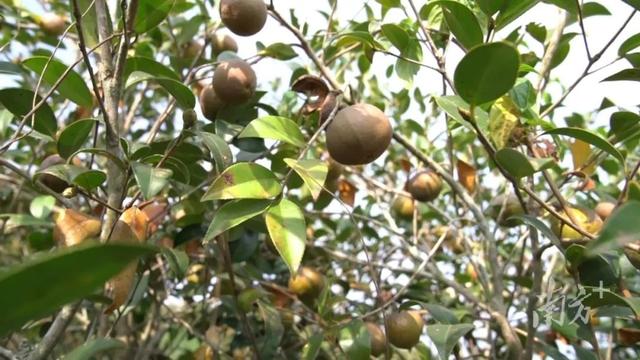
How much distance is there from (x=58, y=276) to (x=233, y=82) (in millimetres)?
912

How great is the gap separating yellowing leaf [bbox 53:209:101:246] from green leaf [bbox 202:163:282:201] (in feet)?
0.83

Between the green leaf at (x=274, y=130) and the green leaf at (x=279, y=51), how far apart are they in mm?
428

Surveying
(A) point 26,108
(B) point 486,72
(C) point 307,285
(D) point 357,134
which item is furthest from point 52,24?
(B) point 486,72

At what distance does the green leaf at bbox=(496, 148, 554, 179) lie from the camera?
2.78 feet

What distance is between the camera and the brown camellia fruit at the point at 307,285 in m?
1.53

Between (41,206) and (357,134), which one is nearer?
(357,134)

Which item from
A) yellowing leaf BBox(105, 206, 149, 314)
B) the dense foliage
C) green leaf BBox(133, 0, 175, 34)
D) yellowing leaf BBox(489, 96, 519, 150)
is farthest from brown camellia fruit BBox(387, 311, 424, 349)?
green leaf BBox(133, 0, 175, 34)

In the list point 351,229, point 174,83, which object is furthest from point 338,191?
point 174,83

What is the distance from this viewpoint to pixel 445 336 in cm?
99

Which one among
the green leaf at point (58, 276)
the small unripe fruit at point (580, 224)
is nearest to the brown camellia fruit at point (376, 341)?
the small unripe fruit at point (580, 224)

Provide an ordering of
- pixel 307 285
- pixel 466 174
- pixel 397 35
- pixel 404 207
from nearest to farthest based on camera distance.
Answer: pixel 397 35 → pixel 307 285 → pixel 466 174 → pixel 404 207

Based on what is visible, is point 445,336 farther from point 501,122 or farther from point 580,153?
point 580,153

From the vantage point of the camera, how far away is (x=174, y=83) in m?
1.05

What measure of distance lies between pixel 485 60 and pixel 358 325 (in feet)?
2.10
